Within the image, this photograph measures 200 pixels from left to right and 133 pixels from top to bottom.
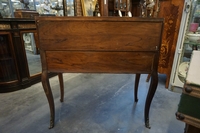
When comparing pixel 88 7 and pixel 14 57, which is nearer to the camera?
pixel 14 57

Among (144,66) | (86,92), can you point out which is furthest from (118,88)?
(144,66)

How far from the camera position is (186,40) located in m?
1.70

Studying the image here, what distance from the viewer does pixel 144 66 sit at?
100 centimetres

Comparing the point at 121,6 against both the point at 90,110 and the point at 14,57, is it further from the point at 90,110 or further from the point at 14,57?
the point at 90,110

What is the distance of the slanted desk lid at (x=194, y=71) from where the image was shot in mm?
484

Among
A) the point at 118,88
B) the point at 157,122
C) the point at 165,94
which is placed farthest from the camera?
the point at 118,88

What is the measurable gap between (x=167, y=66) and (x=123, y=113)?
3.39ft

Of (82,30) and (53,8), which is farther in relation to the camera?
(53,8)

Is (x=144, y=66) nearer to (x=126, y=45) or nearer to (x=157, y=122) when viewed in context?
(x=126, y=45)

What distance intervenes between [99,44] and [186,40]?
4.46 feet

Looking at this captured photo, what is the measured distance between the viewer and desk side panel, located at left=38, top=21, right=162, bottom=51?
896 mm

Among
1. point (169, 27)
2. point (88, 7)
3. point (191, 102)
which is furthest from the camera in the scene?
point (88, 7)

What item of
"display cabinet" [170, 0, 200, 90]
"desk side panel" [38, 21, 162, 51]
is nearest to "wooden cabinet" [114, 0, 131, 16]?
"display cabinet" [170, 0, 200, 90]

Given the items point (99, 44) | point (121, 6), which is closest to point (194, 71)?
point (99, 44)
